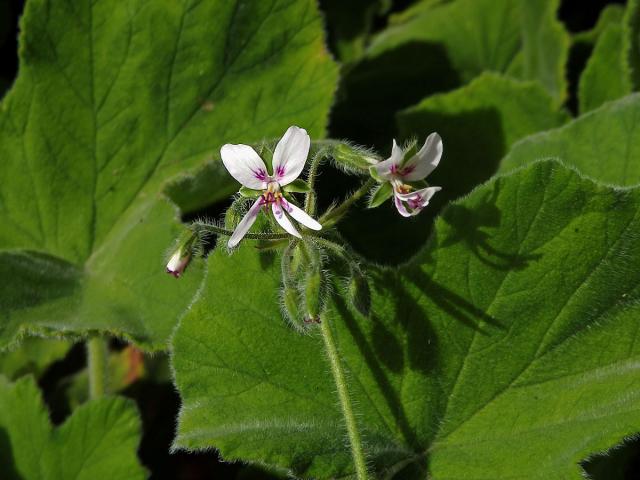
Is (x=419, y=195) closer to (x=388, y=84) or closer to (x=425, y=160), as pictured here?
(x=425, y=160)

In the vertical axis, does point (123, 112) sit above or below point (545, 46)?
above

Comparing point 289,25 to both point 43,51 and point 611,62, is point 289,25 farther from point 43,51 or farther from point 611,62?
point 611,62

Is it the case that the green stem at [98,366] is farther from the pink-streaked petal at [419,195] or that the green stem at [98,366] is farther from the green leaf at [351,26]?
the green leaf at [351,26]

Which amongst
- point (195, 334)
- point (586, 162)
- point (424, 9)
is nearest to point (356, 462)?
point (195, 334)

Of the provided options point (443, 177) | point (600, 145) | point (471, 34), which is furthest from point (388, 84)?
point (600, 145)

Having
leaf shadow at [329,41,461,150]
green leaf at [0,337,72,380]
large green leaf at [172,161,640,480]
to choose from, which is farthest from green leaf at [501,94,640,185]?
green leaf at [0,337,72,380]

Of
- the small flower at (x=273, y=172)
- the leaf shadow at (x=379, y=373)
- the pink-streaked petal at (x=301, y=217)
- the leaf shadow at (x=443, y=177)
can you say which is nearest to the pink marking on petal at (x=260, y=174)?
the small flower at (x=273, y=172)
